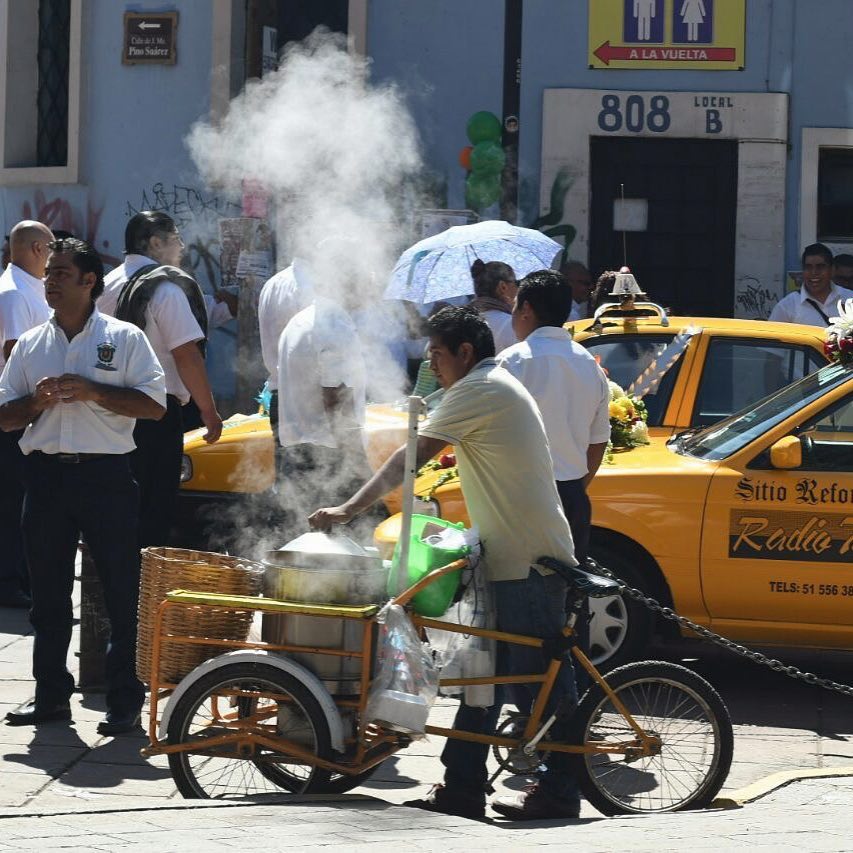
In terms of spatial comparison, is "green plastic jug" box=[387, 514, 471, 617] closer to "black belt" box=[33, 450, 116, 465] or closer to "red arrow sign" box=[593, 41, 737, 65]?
"black belt" box=[33, 450, 116, 465]

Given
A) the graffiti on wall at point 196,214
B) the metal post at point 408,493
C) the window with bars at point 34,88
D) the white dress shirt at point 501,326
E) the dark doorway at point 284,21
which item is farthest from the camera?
the window with bars at point 34,88

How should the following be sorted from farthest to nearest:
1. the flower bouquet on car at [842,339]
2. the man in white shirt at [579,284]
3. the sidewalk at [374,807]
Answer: the man in white shirt at [579,284] < the flower bouquet on car at [842,339] < the sidewalk at [374,807]

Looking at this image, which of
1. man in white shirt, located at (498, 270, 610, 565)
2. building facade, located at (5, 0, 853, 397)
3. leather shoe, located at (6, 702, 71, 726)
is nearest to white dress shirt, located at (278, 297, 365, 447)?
man in white shirt, located at (498, 270, 610, 565)

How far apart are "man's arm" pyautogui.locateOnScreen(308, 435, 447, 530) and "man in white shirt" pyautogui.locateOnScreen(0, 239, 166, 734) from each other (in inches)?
54.0

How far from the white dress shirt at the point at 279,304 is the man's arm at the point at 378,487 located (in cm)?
323

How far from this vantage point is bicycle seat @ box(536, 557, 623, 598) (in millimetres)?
5676

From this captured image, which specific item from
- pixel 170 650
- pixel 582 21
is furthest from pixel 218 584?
pixel 582 21

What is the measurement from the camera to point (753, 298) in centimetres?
1549

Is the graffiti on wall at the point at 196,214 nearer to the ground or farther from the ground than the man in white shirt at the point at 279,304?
farther from the ground

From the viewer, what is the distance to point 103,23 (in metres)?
16.5

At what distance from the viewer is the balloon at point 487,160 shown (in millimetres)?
15477

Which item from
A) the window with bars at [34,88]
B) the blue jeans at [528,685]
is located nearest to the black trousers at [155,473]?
the blue jeans at [528,685]

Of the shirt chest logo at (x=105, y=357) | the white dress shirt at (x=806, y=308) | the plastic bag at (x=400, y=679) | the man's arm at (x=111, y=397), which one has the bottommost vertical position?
the plastic bag at (x=400, y=679)

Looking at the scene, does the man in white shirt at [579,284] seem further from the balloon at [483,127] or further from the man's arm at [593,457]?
the man's arm at [593,457]
